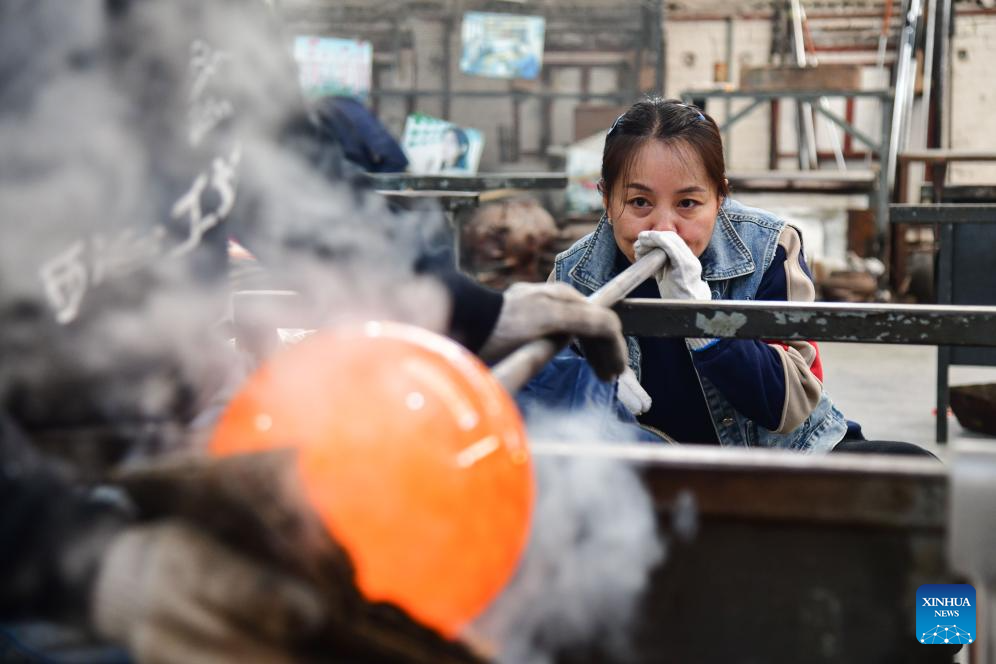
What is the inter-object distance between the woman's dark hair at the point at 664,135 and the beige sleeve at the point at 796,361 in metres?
0.21

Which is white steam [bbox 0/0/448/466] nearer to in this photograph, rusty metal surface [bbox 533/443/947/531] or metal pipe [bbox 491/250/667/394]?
metal pipe [bbox 491/250/667/394]

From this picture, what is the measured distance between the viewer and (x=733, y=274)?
2.33 meters

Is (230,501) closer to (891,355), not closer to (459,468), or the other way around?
(459,468)

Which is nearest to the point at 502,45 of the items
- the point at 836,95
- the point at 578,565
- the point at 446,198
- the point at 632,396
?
the point at 836,95

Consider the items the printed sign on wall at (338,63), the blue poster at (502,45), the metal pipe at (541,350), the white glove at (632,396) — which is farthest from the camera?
the blue poster at (502,45)

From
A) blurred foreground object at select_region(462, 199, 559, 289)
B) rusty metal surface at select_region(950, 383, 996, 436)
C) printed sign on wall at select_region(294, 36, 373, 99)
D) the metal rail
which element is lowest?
rusty metal surface at select_region(950, 383, 996, 436)

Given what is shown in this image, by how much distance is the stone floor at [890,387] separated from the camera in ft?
16.0

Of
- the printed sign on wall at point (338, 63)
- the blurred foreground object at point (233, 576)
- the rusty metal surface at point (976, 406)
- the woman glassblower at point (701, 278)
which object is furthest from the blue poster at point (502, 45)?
the blurred foreground object at point (233, 576)

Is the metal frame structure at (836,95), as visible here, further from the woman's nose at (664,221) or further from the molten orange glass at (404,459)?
the molten orange glass at (404,459)

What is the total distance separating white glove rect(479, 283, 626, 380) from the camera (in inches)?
61.1

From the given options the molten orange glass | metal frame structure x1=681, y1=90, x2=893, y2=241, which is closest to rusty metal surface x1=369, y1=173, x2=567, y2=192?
the molten orange glass

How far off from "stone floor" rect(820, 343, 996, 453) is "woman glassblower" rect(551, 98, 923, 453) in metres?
2.58

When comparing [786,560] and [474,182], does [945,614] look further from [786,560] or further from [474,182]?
[474,182]

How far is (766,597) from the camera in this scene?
1.06m
